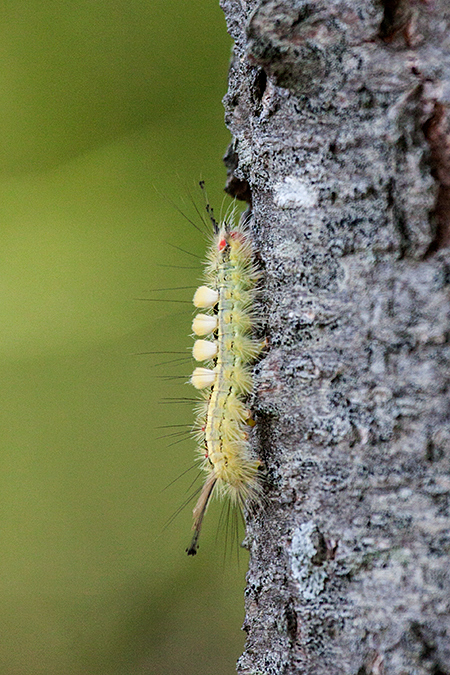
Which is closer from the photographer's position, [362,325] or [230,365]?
[362,325]

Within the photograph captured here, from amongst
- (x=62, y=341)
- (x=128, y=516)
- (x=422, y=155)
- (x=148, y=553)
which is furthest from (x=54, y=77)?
(x=422, y=155)

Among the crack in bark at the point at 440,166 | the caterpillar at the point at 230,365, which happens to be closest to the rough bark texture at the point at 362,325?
the crack in bark at the point at 440,166

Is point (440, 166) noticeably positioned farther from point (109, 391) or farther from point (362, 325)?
point (109, 391)

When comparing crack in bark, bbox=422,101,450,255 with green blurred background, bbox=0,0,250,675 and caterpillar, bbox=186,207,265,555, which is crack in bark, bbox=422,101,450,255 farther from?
green blurred background, bbox=0,0,250,675

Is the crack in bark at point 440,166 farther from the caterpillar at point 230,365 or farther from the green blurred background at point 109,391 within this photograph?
the green blurred background at point 109,391

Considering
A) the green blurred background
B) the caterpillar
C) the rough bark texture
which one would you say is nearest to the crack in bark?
the rough bark texture

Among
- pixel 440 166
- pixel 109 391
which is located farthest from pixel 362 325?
pixel 109 391
